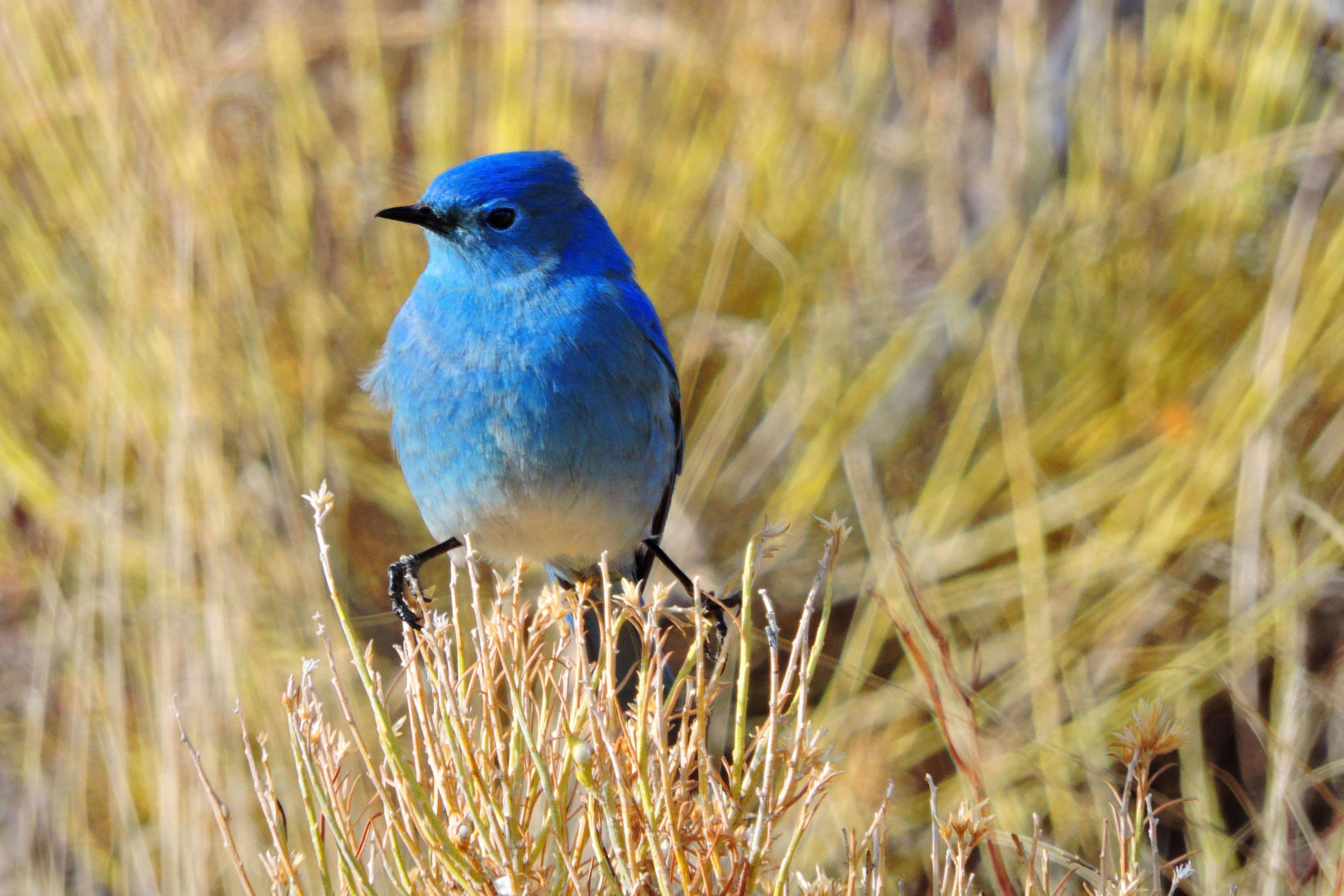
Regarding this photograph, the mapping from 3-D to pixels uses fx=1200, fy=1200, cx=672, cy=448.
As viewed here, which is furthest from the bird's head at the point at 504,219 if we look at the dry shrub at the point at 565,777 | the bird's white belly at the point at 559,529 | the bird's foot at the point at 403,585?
the dry shrub at the point at 565,777

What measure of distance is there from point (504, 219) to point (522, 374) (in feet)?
1.09

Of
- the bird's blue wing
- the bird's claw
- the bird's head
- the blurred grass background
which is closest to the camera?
the bird's claw

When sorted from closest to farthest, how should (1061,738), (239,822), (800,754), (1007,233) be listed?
(800,754)
(239,822)
(1061,738)
(1007,233)

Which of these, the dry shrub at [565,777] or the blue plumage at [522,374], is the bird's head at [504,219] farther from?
the dry shrub at [565,777]

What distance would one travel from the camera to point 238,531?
3160 millimetres

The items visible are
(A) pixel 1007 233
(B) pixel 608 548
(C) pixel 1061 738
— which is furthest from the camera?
(A) pixel 1007 233

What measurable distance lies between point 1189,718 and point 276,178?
302 cm

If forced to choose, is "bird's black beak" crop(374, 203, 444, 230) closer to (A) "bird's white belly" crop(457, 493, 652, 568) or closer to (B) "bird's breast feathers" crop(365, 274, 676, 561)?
(B) "bird's breast feathers" crop(365, 274, 676, 561)

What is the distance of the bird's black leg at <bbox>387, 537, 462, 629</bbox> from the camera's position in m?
2.25

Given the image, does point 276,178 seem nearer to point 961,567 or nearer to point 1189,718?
point 961,567

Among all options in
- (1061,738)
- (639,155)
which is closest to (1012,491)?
(1061,738)

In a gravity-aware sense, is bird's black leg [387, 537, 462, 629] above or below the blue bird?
below

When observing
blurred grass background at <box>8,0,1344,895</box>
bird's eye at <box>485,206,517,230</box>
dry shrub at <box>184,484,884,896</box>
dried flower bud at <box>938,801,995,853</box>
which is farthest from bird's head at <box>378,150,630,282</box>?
dried flower bud at <box>938,801,995,853</box>

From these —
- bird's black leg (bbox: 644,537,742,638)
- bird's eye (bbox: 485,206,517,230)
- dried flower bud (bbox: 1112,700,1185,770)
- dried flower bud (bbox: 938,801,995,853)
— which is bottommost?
bird's black leg (bbox: 644,537,742,638)
